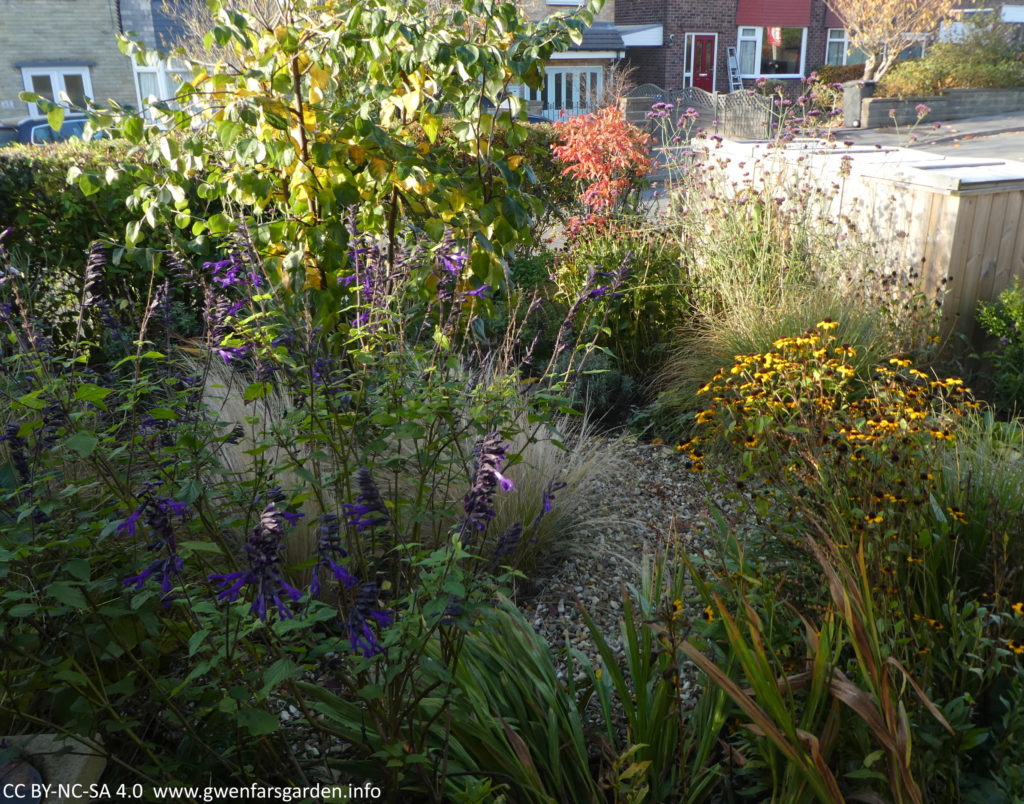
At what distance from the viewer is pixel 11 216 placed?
496cm

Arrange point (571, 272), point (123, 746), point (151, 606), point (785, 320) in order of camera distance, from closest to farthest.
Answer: point (151, 606) < point (123, 746) < point (785, 320) < point (571, 272)

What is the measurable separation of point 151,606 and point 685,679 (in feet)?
5.08

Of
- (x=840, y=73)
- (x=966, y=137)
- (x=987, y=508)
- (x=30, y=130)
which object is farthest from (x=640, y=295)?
(x=840, y=73)

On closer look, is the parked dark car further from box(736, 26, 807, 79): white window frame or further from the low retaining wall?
box(736, 26, 807, 79): white window frame

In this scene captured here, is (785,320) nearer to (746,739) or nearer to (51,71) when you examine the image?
(746,739)

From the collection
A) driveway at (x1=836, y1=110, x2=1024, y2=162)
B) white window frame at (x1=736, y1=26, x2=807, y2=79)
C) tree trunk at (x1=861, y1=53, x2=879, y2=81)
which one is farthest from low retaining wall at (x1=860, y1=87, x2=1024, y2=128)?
white window frame at (x1=736, y1=26, x2=807, y2=79)

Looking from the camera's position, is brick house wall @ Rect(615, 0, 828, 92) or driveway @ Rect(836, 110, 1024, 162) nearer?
driveway @ Rect(836, 110, 1024, 162)

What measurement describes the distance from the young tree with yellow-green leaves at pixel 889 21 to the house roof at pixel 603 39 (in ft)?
22.1

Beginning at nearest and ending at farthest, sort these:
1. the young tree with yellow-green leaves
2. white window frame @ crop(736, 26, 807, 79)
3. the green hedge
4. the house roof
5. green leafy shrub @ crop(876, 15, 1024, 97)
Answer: the green hedge → green leafy shrub @ crop(876, 15, 1024, 97) → the young tree with yellow-green leaves → the house roof → white window frame @ crop(736, 26, 807, 79)

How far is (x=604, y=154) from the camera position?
6.47m

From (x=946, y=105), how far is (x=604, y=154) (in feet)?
64.8

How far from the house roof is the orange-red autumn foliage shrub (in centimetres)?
2145

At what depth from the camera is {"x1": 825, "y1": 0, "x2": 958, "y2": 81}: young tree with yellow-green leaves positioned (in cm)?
2283

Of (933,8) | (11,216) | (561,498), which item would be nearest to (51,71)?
(11,216)
